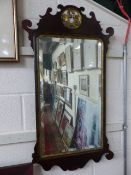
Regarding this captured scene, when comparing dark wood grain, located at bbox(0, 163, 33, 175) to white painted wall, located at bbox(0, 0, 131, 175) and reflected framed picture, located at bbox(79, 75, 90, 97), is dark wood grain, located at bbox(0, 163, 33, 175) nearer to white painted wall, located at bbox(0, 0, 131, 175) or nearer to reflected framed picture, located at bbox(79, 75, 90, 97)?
white painted wall, located at bbox(0, 0, 131, 175)

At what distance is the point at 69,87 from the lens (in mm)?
1011

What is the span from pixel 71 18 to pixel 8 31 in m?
0.32

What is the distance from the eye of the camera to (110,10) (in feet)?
3.57

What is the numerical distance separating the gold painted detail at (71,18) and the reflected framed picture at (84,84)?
264mm

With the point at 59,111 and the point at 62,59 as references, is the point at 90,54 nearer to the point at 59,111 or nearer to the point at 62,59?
the point at 62,59

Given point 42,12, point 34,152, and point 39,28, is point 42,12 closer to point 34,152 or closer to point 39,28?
point 39,28

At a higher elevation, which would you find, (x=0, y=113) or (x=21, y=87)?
(x=21, y=87)

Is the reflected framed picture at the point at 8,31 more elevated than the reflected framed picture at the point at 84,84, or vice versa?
the reflected framed picture at the point at 8,31

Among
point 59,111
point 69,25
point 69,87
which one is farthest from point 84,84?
point 69,25

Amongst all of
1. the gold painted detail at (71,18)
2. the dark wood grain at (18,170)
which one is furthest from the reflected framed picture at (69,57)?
the dark wood grain at (18,170)

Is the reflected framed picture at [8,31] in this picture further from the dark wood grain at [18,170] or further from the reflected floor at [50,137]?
the dark wood grain at [18,170]

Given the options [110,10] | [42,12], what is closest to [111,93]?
[110,10]

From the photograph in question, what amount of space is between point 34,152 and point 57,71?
0.42 m

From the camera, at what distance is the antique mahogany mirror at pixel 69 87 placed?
95 cm
